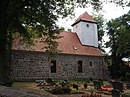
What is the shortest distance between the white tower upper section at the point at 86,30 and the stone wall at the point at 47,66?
3.16 meters

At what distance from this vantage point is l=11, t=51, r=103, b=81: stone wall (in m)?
25.8

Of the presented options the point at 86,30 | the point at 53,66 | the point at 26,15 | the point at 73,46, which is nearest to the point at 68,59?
the point at 53,66

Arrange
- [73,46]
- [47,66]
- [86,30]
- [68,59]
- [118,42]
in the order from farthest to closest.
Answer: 1. [118,42]
2. [86,30]
3. [73,46]
4. [68,59]
5. [47,66]

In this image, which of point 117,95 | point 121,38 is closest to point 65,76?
point 121,38

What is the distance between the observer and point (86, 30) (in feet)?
112

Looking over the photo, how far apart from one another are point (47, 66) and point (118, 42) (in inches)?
509

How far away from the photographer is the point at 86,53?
31047mm

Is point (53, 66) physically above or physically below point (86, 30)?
below

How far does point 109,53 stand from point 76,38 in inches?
439

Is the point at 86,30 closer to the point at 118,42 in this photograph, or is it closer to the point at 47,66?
the point at 118,42

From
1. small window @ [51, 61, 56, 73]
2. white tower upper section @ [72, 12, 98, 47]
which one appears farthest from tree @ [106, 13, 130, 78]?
small window @ [51, 61, 56, 73]

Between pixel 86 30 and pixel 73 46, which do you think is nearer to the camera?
pixel 73 46

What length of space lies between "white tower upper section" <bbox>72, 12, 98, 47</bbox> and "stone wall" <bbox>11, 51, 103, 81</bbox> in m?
3.16

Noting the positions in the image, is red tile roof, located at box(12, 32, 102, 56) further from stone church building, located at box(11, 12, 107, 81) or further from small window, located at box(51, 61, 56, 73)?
small window, located at box(51, 61, 56, 73)
